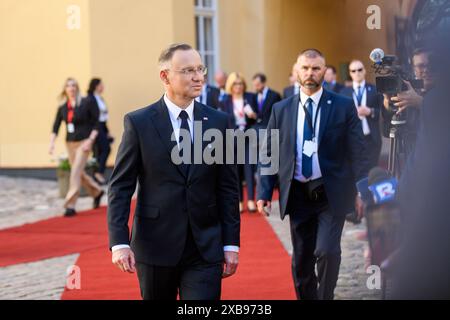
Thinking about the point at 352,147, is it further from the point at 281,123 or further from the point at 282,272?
the point at 282,272

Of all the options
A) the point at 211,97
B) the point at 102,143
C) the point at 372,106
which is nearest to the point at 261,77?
the point at 211,97

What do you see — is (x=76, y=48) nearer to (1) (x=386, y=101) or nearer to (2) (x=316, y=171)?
(2) (x=316, y=171)

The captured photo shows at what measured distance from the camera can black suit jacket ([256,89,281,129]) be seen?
12.2 metres

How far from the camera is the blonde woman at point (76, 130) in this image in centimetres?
1240

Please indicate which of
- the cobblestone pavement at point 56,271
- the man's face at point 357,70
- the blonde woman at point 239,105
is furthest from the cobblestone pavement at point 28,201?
the man's face at point 357,70

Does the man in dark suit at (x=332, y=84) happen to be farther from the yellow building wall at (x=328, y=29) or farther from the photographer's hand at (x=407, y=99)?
the photographer's hand at (x=407, y=99)

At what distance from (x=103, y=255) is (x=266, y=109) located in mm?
3980

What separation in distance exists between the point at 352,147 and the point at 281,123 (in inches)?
20.3

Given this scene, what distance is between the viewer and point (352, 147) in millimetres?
6242

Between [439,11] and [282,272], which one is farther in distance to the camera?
[282,272]

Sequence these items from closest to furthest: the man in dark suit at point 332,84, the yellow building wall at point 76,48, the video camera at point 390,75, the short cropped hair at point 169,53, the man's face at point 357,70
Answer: the video camera at point 390,75 → the short cropped hair at point 169,53 → the man's face at point 357,70 → the yellow building wall at point 76,48 → the man in dark suit at point 332,84

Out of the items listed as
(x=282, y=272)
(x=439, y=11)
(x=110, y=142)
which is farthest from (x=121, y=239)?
(x=110, y=142)

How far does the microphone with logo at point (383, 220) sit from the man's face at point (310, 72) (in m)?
2.68

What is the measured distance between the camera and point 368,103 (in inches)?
314
